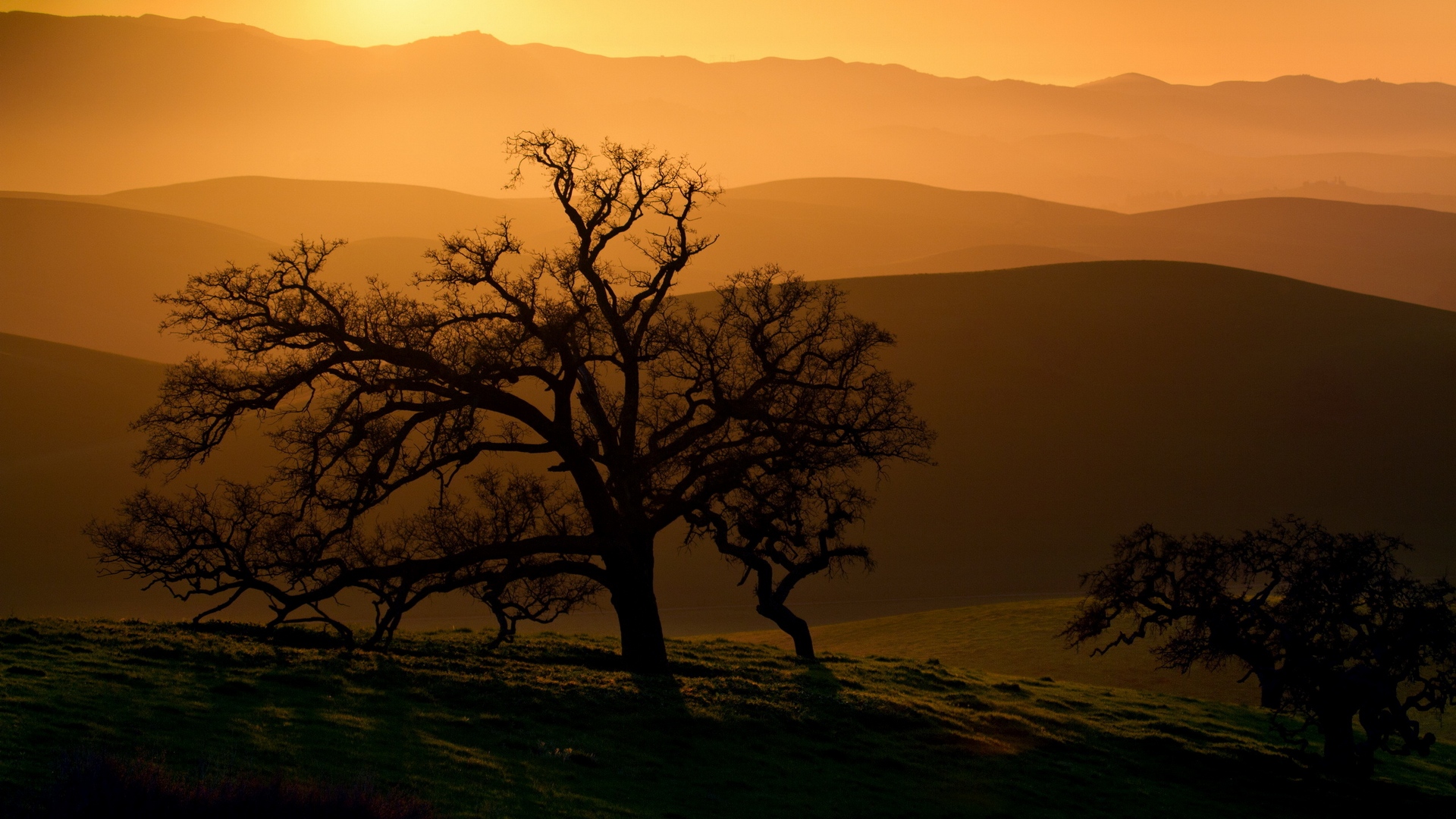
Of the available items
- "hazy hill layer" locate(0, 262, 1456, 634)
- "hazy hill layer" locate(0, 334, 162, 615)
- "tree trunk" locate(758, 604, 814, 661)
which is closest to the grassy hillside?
"tree trunk" locate(758, 604, 814, 661)

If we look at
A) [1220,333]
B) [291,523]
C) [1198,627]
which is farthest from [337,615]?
[1220,333]

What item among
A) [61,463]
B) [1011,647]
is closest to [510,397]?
[1011,647]

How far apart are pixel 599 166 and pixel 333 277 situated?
155 metres

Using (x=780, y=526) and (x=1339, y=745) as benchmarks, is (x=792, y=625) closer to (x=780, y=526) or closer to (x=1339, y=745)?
(x=780, y=526)

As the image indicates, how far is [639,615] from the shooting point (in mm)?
20547

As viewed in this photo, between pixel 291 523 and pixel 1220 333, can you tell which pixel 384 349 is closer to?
pixel 291 523

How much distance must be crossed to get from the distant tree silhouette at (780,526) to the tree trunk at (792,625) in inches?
0.7

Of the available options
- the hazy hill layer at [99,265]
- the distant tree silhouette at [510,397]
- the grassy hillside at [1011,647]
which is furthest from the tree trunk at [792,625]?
the hazy hill layer at [99,265]

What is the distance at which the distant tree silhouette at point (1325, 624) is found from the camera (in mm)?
18859

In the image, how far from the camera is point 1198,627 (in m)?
20.8

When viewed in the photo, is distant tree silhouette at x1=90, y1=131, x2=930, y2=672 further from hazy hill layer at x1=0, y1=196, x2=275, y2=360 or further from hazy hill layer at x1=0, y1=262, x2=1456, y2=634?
hazy hill layer at x1=0, y1=196, x2=275, y2=360

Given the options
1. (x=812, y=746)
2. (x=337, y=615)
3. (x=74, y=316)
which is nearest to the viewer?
(x=812, y=746)

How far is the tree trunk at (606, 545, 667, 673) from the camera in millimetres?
20141

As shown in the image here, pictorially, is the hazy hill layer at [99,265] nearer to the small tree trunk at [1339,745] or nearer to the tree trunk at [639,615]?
the tree trunk at [639,615]
